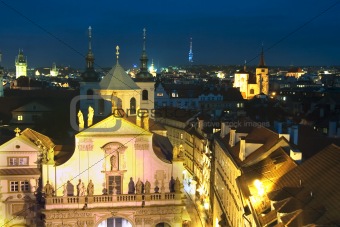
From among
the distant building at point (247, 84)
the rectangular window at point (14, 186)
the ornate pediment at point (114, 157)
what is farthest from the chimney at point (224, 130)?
the distant building at point (247, 84)

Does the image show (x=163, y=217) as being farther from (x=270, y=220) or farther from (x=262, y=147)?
(x=270, y=220)

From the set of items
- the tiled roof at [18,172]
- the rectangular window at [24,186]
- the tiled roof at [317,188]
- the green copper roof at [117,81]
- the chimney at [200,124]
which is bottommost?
the rectangular window at [24,186]

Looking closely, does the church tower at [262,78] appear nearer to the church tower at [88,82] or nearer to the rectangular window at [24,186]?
the church tower at [88,82]

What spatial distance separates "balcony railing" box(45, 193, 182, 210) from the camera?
3073 centimetres

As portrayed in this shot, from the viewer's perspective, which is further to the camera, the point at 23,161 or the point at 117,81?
the point at 117,81

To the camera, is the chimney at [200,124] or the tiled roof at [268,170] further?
the chimney at [200,124]

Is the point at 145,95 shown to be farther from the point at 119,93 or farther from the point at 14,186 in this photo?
the point at 14,186

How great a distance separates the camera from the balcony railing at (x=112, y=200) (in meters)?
30.7

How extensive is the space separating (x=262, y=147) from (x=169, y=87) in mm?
73907

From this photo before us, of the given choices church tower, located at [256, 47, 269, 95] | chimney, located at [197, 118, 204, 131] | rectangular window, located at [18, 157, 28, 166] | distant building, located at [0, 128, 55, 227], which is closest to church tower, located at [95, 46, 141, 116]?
distant building, located at [0, 128, 55, 227]

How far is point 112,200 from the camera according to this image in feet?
103

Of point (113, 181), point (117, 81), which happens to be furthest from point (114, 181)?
point (117, 81)

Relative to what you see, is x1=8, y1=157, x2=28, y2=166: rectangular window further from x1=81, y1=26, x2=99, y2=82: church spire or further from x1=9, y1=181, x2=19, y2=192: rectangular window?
x1=81, y1=26, x2=99, y2=82: church spire

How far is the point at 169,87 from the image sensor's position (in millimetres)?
105188
